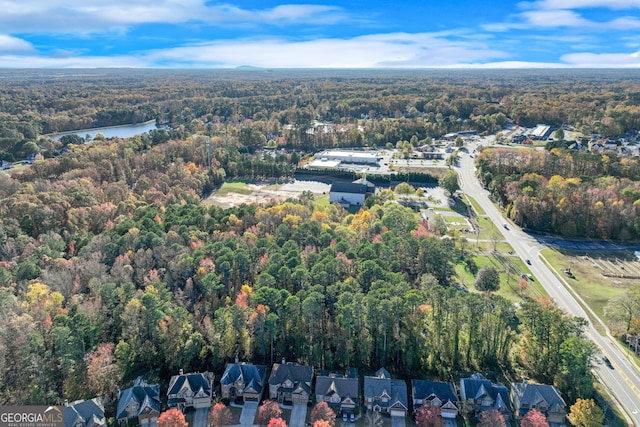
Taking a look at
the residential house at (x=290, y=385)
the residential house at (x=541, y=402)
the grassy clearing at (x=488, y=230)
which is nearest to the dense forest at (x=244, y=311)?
the residential house at (x=541, y=402)

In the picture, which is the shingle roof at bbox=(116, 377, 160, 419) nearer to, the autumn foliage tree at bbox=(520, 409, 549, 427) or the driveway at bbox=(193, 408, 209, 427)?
the driveway at bbox=(193, 408, 209, 427)

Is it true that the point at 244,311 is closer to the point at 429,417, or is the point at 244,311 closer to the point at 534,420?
the point at 429,417

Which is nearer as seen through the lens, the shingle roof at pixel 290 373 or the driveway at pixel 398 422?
the driveway at pixel 398 422

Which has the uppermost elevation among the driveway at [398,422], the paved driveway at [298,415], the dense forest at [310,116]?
the dense forest at [310,116]

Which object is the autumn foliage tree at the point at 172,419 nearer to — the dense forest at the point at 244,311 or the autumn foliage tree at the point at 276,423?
the autumn foliage tree at the point at 276,423

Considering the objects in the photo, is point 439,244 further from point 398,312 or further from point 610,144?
point 610,144

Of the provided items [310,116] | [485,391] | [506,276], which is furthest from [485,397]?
[310,116]

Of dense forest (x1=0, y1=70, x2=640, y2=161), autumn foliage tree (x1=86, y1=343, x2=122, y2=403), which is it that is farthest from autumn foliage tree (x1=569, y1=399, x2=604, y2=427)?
dense forest (x1=0, y1=70, x2=640, y2=161)
